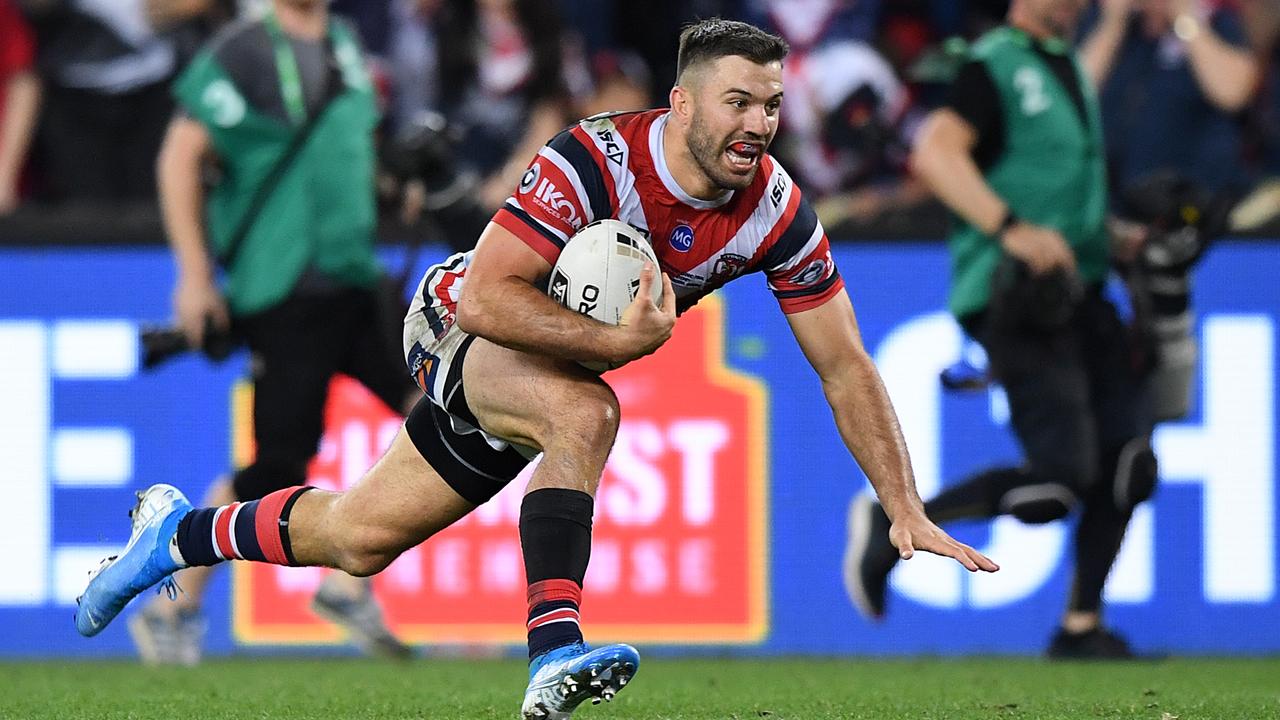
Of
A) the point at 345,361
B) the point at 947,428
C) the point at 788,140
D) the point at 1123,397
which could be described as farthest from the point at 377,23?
the point at 1123,397

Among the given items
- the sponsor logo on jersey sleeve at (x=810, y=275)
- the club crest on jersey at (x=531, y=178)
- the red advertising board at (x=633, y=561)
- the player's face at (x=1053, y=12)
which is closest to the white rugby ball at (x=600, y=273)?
the club crest on jersey at (x=531, y=178)

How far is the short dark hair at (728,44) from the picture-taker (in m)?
5.07

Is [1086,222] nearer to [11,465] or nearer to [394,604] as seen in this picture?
[394,604]

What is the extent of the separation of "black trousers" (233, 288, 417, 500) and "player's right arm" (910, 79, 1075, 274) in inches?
77.0

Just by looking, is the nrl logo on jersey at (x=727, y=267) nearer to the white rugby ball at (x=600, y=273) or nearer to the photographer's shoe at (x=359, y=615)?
the white rugby ball at (x=600, y=273)

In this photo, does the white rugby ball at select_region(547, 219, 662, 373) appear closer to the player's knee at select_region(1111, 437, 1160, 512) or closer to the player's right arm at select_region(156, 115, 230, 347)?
the player's right arm at select_region(156, 115, 230, 347)

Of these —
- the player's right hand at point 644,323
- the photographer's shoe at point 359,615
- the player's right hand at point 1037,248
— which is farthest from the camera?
the photographer's shoe at point 359,615

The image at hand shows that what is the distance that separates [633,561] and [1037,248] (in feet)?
6.88

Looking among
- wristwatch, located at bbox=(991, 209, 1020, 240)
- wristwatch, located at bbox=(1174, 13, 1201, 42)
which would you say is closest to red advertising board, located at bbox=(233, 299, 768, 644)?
wristwatch, located at bbox=(991, 209, 1020, 240)

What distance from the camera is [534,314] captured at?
4.90 meters

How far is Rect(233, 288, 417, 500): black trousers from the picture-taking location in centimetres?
748

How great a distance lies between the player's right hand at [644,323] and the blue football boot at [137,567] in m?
1.56

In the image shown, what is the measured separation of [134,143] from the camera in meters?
9.35

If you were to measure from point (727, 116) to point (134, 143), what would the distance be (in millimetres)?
4935
